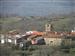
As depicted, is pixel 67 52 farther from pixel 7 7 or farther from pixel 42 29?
pixel 7 7

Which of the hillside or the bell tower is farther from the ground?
Answer: the hillside

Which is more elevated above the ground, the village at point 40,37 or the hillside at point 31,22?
the hillside at point 31,22

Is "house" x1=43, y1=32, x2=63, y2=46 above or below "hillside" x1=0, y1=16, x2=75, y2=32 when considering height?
below

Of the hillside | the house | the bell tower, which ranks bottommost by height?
the house

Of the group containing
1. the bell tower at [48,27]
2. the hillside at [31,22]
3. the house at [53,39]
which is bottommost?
the house at [53,39]

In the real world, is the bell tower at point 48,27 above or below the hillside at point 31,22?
below

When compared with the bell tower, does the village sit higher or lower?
lower

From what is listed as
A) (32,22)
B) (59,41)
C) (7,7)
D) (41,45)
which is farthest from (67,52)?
(7,7)

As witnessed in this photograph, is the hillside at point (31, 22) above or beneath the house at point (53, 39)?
above
